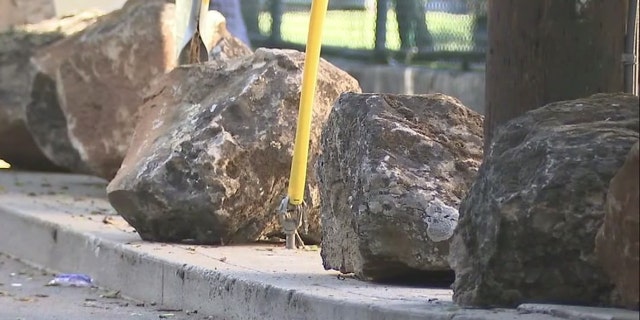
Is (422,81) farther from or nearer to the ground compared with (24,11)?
nearer to the ground

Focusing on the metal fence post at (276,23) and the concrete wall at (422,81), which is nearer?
the concrete wall at (422,81)

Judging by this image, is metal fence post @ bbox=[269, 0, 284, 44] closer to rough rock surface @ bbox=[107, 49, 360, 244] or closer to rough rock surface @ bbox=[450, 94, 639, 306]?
rough rock surface @ bbox=[107, 49, 360, 244]

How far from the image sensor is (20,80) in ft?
34.8

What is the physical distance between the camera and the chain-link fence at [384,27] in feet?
47.0

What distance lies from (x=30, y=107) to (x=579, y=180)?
6.27 m

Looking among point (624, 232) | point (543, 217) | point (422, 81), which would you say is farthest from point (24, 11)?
point (624, 232)

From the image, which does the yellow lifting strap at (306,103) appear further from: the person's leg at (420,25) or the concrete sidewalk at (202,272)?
the person's leg at (420,25)

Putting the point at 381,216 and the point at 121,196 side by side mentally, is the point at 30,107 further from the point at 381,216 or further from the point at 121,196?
the point at 381,216

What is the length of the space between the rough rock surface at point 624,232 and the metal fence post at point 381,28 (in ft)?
38.5

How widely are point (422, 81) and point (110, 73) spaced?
6.30 m

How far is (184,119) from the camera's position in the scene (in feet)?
23.0

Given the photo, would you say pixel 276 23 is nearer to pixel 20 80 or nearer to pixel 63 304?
pixel 20 80

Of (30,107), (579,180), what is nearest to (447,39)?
(30,107)

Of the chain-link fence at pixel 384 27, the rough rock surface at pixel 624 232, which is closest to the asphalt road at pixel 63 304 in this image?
the rough rock surface at pixel 624 232
